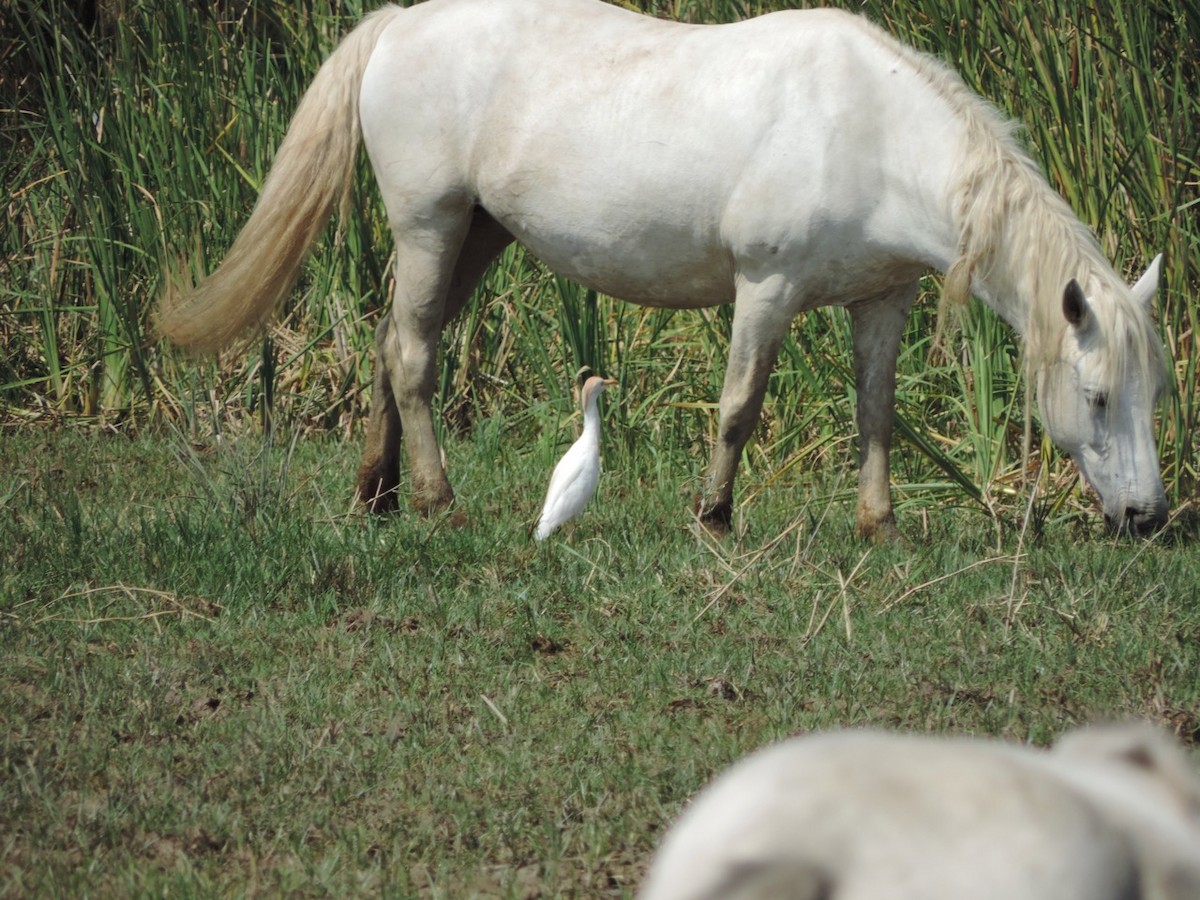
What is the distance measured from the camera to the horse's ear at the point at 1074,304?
423 centimetres

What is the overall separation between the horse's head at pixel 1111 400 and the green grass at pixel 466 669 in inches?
6.8

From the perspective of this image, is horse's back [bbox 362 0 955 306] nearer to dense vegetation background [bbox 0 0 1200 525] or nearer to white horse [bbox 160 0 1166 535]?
white horse [bbox 160 0 1166 535]

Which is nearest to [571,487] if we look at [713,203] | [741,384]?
[741,384]

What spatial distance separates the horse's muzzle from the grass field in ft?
0.17

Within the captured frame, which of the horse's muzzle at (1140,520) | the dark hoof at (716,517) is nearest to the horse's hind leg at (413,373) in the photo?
the dark hoof at (716,517)

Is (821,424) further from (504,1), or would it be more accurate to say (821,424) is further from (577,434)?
(504,1)

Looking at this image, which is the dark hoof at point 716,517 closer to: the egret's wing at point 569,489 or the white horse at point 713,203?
the white horse at point 713,203

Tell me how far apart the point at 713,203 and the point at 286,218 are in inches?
62.3

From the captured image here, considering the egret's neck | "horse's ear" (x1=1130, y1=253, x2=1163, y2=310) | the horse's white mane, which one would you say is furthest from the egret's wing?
"horse's ear" (x1=1130, y1=253, x2=1163, y2=310)

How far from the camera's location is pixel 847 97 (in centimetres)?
459

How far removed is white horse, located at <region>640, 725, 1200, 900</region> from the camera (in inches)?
33.2

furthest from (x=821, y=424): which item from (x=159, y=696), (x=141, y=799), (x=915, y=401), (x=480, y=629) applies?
(x=141, y=799)

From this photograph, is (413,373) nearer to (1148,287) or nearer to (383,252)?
(383,252)

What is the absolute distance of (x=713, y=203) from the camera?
4.73 metres
